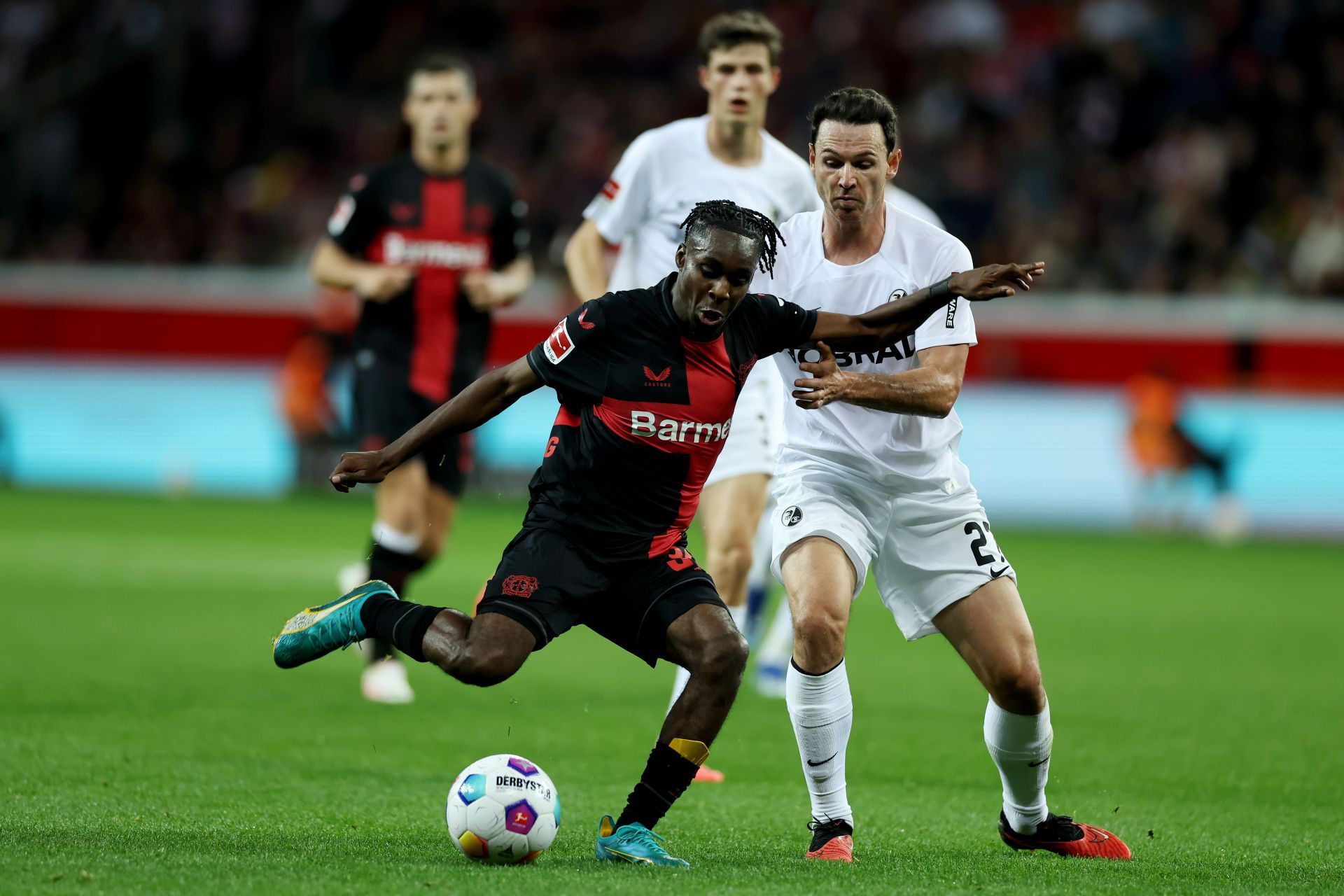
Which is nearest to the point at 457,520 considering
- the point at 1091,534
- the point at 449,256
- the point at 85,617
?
the point at 1091,534

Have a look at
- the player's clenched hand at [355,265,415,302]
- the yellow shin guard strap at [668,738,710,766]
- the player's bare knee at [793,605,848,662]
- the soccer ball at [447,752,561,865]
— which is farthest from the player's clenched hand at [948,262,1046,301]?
the player's clenched hand at [355,265,415,302]

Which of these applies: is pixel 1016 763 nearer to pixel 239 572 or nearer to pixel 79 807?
pixel 79 807

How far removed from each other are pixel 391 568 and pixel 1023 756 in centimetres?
401

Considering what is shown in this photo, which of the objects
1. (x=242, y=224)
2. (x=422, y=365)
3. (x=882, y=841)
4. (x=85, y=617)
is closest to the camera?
(x=882, y=841)

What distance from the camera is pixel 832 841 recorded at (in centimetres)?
525

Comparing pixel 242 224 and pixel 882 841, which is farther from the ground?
pixel 242 224

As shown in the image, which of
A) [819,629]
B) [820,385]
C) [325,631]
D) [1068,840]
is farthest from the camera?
[1068,840]

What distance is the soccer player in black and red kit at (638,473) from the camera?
520 centimetres

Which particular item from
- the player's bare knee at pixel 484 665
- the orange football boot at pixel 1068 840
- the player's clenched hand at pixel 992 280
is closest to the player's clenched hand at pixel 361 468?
the player's bare knee at pixel 484 665

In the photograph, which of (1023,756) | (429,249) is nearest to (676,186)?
(429,249)

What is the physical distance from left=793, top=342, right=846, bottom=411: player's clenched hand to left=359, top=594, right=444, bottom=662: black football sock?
1.26 m

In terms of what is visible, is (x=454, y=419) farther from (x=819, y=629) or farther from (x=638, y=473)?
(x=819, y=629)

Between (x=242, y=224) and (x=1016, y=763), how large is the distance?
1927cm

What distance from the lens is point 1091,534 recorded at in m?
19.3
